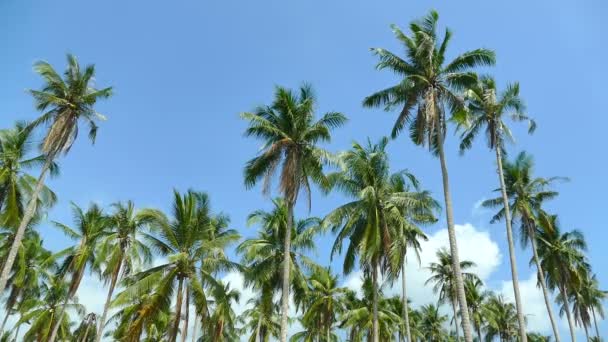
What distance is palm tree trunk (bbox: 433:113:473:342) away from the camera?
16734 mm

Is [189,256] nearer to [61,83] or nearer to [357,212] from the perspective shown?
[357,212]

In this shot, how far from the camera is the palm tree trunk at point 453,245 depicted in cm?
1673

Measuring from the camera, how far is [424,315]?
186 feet

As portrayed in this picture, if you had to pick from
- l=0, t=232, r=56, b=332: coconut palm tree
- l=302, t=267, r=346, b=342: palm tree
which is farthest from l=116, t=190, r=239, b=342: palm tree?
l=0, t=232, r=56, b=332: coconut palm tree

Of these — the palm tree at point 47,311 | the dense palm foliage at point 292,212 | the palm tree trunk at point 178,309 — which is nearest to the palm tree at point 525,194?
the dense palm foliage at point 292,212

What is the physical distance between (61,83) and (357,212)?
17.7 meters

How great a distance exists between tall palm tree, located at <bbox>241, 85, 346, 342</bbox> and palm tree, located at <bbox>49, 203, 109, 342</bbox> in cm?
1592

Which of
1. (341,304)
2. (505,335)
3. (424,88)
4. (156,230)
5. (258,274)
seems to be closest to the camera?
(424,88)

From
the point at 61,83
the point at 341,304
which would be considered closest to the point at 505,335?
the point at 341,304

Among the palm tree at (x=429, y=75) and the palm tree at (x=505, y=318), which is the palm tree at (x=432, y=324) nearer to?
the palm tree at (x=505, y=318)

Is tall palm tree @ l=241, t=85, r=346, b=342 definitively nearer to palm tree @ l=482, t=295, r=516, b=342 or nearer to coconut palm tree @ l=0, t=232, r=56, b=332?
coconut palm tree @ l=0, t=232, r=56, b=332

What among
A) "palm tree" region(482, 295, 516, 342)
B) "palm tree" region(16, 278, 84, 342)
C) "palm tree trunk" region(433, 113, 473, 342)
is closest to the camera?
"palm tree trunk" region(433, 113, 473, 342)

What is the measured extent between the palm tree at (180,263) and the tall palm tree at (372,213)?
6.59 m

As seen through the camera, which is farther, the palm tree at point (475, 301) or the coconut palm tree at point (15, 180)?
the palm tree at point (475, 301)
